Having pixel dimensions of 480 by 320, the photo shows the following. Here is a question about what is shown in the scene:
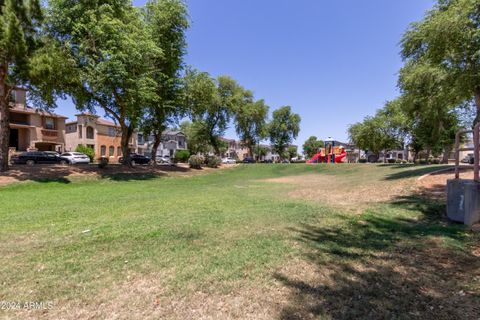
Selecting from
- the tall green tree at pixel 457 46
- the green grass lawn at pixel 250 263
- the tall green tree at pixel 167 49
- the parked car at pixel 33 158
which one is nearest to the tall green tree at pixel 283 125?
the tall green tree at pixel 167 49

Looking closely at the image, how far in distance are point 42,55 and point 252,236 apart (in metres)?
18.1

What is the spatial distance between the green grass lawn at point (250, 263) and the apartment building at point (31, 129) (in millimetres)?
38888

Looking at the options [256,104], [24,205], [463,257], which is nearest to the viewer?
[463,257]

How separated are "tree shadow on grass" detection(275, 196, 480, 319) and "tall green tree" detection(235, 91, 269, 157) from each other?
44.5m

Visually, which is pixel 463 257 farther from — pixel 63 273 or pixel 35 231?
pixel 35 231

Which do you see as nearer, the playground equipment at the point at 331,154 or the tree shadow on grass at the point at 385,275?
the tree shadow on grass at the point at 385,275

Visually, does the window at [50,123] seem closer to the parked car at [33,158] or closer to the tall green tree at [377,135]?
the parked car at [33,158]

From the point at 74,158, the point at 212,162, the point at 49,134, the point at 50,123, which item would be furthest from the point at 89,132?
the point at 212,162

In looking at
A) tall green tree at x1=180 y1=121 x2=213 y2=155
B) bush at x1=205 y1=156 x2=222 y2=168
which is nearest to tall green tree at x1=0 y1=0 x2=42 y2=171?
bush at x1=205 y1=156 x2=222 y2=168

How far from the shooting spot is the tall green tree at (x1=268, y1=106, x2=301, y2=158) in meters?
62.5

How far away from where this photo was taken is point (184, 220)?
261 inches

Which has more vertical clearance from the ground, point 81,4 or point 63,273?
point 81,4

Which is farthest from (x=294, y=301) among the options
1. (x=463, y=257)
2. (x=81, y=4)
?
(x=81, y=4)

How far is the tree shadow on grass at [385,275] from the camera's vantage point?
9.32ft
